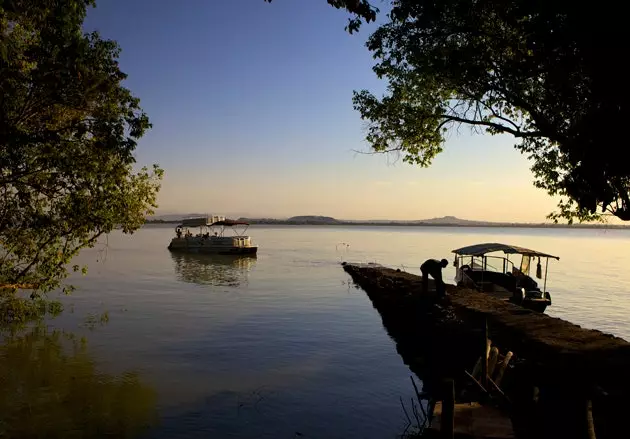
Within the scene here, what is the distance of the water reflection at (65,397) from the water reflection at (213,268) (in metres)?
23.6

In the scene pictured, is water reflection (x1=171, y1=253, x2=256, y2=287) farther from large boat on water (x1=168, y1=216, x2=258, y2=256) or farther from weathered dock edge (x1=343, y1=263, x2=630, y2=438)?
weathered dock edge (x1=343, y1=263, x2=630, y2=438)

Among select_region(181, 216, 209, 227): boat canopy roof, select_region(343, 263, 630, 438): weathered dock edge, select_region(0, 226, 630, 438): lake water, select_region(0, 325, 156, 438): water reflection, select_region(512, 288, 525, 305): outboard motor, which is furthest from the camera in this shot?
select_region(181, 216, 209, 227): boat canopy roof

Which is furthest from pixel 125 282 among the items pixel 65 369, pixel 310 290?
pixel 65 369

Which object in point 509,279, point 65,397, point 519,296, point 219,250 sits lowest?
point 65,397

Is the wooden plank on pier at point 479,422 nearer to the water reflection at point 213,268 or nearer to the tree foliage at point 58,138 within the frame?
the tree foliage at point 58,138

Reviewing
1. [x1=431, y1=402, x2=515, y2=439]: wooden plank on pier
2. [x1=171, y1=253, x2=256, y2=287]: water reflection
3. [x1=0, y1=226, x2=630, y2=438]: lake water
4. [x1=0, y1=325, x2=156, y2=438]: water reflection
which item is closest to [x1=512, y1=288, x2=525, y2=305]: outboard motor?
[x1=0, y1=226, x2=630, y2=438]: lake water

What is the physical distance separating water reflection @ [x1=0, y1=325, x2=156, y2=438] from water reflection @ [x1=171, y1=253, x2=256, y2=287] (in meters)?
23.6

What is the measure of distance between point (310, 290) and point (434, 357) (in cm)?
2126

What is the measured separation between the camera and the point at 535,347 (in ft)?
46.7

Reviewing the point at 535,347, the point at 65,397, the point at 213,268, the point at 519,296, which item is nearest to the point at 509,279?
the point at 519,296

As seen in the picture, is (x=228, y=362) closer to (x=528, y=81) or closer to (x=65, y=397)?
(x=65, y=397)

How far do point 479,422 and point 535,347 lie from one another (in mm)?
5714

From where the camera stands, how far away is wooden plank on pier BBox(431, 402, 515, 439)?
29.5ft

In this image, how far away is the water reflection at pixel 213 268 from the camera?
44.5m
